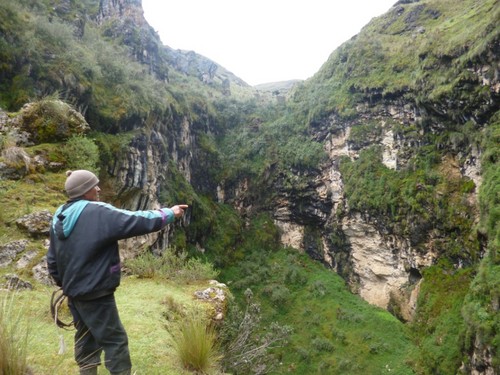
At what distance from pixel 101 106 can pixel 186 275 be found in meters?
14.7

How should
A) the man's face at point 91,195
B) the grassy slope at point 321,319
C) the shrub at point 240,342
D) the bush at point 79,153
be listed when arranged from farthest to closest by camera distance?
the grassy slope at point 321,319 → the bush at point 79,153 → the shrub at point 240,342 → the man's face at point 91,195

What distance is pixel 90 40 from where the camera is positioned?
84.1 feet

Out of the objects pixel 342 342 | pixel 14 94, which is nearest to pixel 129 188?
pixel 14 94

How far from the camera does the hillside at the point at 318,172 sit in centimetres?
1377

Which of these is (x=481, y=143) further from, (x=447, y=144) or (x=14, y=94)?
(x=14, y=94)

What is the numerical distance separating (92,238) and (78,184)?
472 millimetres

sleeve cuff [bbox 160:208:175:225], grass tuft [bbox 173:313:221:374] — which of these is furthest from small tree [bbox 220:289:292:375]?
sleeve cuff [bbox 160:208:175:225]

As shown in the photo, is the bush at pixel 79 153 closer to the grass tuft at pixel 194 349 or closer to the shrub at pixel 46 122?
the shrub at pixel 46 122

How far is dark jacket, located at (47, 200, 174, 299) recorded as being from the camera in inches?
93.4

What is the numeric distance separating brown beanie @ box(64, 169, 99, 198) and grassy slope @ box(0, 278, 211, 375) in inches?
34.2

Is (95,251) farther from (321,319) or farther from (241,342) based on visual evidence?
(321,319)

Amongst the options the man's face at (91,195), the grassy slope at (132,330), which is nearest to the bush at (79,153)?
the grassy slope at (132,330)

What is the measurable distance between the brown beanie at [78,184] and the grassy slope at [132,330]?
→ 2.85 feet

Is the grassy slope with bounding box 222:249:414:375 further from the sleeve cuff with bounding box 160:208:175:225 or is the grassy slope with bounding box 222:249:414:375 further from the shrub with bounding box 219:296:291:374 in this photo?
the sleeve cuff with bounding box 160:208:175:225
